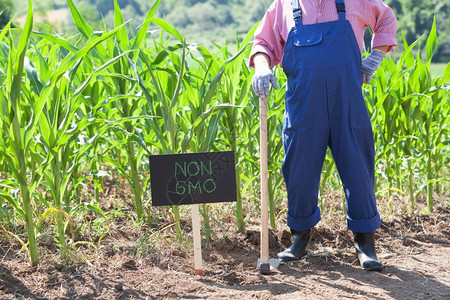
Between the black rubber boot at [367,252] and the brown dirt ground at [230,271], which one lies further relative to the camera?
the black rubber boot at [367,252]

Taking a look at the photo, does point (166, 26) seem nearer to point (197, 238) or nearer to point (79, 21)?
point (79, 21)

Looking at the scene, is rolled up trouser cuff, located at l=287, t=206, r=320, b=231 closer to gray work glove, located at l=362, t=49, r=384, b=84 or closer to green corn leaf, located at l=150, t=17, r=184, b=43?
gray work glove, located at l=362, t=49, r=384, b=84

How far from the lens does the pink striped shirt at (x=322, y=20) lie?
208cm

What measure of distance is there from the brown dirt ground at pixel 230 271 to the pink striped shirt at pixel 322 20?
0.85m

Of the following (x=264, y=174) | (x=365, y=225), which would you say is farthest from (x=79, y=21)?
(x=365, y=225)

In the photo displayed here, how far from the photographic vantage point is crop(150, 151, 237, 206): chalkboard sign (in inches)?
80.8

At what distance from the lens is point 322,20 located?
2.08 meters

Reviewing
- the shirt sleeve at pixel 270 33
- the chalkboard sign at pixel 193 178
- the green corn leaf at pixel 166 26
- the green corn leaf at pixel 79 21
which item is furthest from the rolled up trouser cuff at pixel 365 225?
the green corn leaf at pixel 79 21

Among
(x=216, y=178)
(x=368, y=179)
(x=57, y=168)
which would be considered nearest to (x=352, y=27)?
(x=368, y=179)

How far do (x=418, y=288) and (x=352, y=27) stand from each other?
1013mm

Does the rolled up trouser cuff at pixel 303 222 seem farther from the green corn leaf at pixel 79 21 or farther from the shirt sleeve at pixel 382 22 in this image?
the green corn leaf at pixel 79 21

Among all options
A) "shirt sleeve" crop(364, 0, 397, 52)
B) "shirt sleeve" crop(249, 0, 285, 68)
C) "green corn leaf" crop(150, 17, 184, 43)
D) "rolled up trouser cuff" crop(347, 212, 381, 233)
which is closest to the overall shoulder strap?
"shirt sleeve" crop(364, 0, 397, 52)

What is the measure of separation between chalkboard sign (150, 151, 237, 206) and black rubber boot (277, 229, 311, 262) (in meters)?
0.43

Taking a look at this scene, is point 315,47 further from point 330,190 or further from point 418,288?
point 330,190
